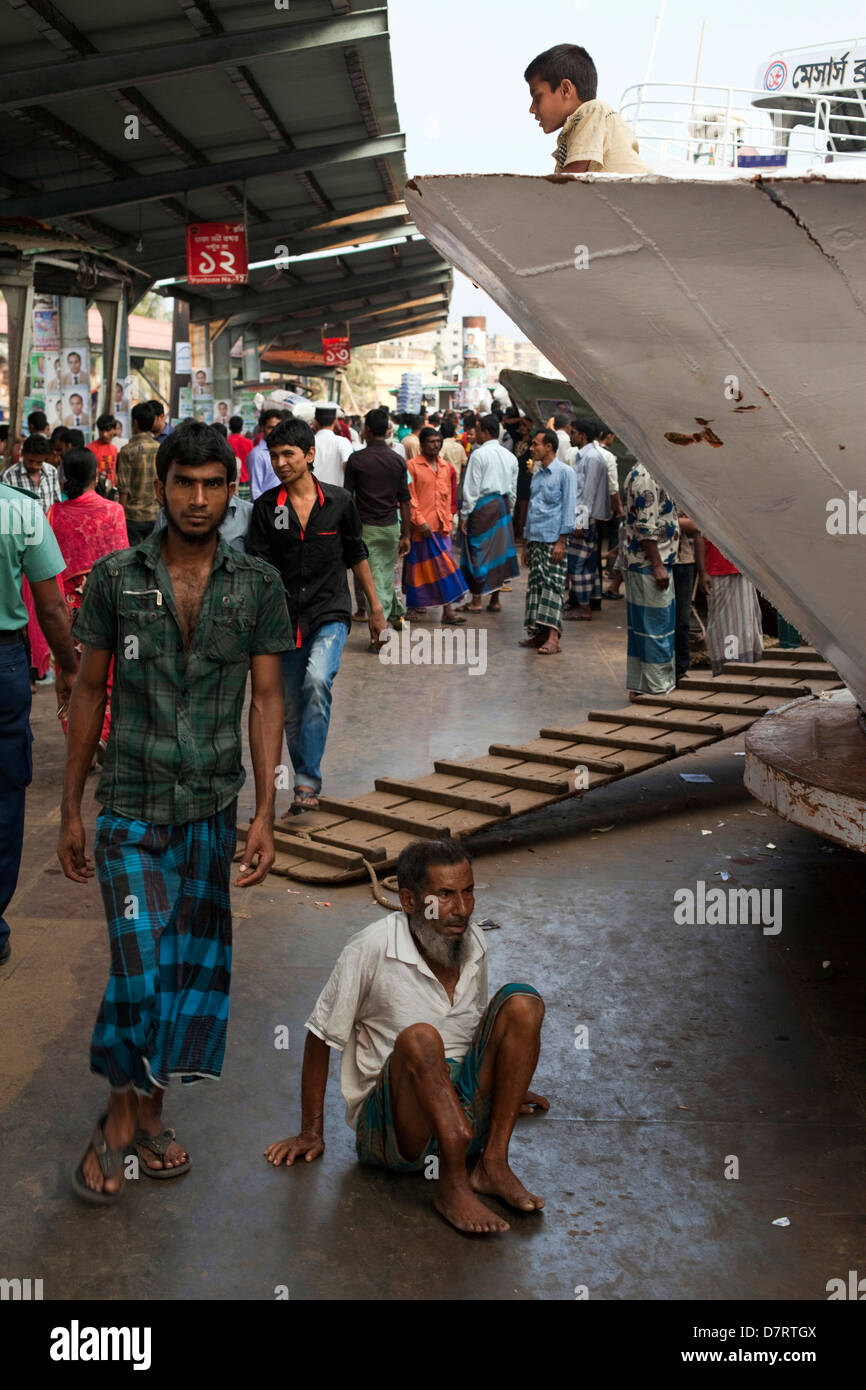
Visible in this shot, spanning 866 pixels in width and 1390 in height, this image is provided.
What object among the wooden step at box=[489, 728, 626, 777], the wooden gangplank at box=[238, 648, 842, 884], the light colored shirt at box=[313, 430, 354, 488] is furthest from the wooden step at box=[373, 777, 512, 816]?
the light colored shirt at box=[313, 430, 354, 488]

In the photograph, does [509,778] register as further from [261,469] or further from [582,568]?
[582,568]

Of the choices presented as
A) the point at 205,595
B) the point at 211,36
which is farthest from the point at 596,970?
the point at 211,36

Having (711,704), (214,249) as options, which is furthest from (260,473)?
(214,249)

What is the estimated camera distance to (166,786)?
3189mm

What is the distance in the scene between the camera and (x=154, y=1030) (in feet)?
10.5

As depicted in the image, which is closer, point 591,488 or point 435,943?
point 435,943

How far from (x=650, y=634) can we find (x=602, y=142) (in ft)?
15.6

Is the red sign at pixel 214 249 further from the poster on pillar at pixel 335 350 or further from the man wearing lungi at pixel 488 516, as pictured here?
the poster on pillar at pixel 335 350

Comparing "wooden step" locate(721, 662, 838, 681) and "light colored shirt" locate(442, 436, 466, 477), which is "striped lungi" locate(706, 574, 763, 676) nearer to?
"wooden step" locate(721, 662, 838, 681)

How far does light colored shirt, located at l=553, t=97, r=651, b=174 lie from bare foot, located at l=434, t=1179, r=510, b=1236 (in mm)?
2743

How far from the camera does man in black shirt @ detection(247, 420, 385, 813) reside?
5993 millimetres
